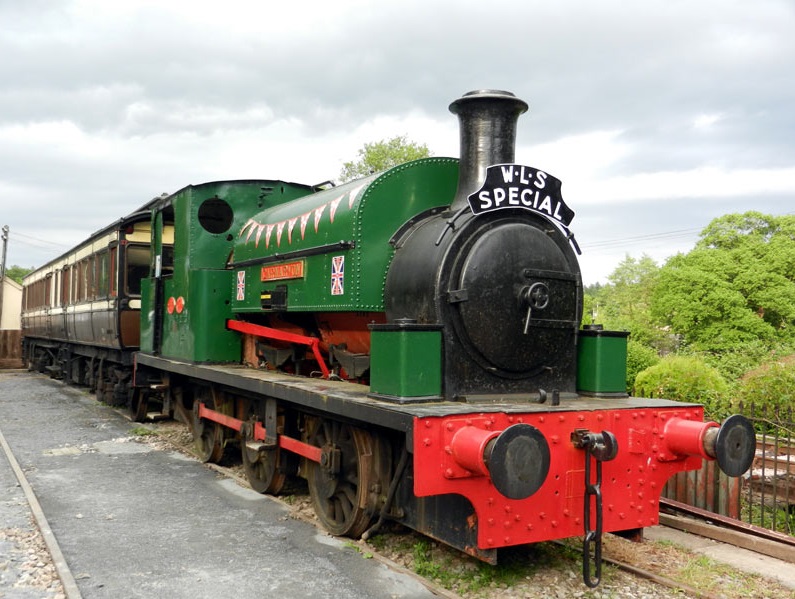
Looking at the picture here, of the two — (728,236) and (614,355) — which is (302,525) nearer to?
(614,355)

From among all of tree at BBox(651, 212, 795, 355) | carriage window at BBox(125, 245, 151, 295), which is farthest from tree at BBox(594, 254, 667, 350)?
carriage window at BBox(125, 245, 151, 295)

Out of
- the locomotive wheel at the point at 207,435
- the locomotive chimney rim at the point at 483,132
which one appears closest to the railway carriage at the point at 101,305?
the locomotive wheel at the point at 207,435

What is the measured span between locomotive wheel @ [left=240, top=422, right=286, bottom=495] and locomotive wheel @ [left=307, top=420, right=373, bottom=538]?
0.72 metres

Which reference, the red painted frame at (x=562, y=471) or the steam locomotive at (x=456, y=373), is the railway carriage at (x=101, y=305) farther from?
the red painted frame at (x=562, y=471)

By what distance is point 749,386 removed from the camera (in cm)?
1057

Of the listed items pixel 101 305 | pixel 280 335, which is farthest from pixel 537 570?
pixel 101 305

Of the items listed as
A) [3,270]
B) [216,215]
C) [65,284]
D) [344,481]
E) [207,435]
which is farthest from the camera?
[3,270]

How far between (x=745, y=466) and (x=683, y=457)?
1.32 ft

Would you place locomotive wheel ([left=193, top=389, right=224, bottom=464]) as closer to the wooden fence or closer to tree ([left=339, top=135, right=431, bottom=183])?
the wooden fence

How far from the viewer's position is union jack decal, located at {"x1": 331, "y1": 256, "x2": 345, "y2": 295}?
17.5 feet

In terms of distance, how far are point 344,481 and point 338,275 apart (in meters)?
1.51

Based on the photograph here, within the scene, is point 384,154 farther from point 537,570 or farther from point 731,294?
point 537,570

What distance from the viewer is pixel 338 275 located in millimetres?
5402

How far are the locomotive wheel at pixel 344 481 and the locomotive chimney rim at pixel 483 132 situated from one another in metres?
1.78
